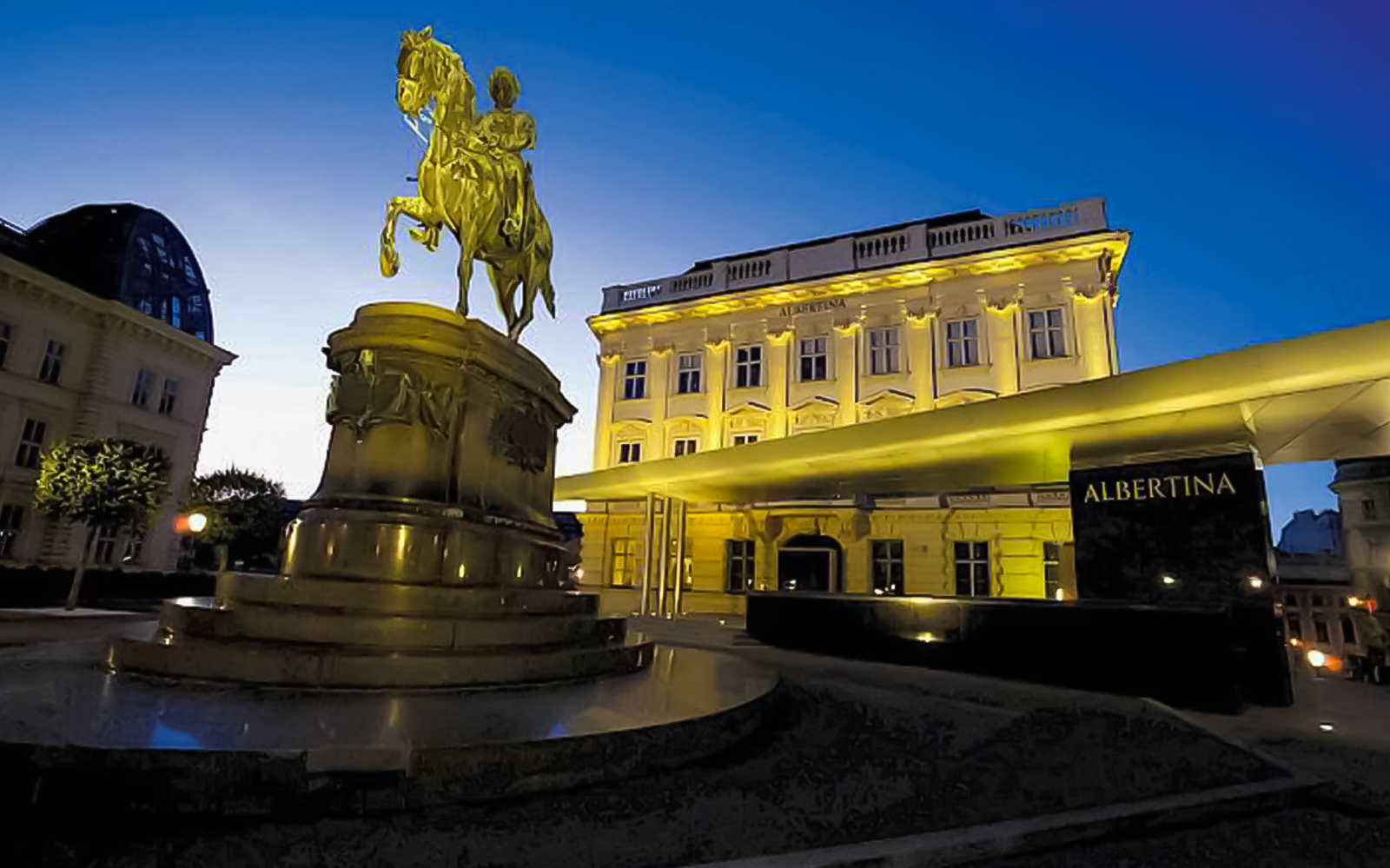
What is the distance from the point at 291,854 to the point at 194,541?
43.3 m

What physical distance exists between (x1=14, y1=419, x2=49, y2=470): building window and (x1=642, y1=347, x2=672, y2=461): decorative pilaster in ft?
76.4

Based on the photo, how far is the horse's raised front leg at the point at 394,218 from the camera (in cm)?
746

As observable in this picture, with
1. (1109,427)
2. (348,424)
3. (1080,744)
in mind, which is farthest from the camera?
(1109,427)

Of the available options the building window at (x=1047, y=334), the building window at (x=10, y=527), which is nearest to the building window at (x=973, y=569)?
the building window at (x=1047, y=334)

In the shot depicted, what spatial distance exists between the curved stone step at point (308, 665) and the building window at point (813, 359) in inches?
777

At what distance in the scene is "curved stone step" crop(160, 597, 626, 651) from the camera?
5.09 meters

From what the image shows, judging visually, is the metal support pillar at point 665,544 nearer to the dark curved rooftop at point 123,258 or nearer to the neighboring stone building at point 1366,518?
the neighboring stone building at point 1366,518

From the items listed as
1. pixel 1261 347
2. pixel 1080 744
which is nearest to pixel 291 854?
pixel 1080 744

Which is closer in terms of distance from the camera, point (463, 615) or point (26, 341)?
point (463, 615)

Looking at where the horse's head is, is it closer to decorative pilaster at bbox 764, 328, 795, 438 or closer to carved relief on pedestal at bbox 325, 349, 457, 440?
carved relief on pedestal at bbox 325, 349, 457, 440

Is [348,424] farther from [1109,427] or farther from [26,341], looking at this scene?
[26,341]

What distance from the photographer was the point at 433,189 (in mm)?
7402

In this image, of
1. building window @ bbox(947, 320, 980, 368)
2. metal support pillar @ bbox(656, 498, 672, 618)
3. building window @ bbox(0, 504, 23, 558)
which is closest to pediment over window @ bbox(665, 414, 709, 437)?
metal support pillar @ bbox(656, 498, 672, 618)

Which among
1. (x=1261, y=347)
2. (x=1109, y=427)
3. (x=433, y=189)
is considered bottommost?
(x=1109, y=427)
